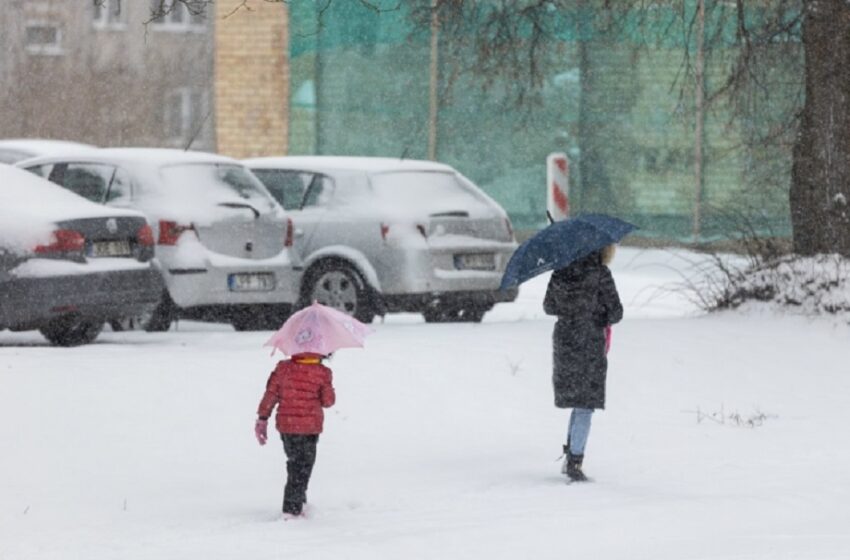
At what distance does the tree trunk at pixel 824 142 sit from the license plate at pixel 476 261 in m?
2.96

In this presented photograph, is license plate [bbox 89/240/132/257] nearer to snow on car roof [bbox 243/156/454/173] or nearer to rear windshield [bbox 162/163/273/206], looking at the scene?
Result: rear windshield [bbox 162/163/273/206]

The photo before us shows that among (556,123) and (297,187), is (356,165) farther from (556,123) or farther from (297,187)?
(556,123)

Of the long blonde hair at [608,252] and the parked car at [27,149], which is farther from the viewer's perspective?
the parked car at [27,149]

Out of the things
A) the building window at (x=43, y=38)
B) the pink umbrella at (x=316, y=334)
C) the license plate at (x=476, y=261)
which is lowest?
the license plate at (x=476, y=261)

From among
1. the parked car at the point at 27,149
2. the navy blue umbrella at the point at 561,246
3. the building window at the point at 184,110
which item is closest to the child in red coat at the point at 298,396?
the navy blue umbrella at the point at 561,246

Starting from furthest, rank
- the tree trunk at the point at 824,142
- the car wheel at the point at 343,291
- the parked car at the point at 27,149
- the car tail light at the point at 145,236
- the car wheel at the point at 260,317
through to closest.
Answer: the parked car at the point at 27,149 < the car wheel at the point at 343,291 < the car wheel at the point at 260,317 < the tree trunk at the point at 824,142 < the car tail light at the point at 145,236

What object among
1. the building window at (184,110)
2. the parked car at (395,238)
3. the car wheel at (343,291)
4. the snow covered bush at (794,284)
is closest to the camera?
the snow covered bush at (794,284)

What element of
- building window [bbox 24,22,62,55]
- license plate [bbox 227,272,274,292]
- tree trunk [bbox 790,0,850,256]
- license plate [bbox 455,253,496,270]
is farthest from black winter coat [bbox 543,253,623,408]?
building window [bbox 24,22,62,55]

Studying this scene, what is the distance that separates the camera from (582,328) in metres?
11.4

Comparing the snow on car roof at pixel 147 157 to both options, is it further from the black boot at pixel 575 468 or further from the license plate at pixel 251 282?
the black boot at pixel 575 468

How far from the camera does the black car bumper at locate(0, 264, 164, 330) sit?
621 inches

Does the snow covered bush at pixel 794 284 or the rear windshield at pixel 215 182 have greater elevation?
the rear windshield at pixel 215 182

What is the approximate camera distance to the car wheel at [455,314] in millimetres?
20172

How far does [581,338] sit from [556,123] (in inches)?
824
